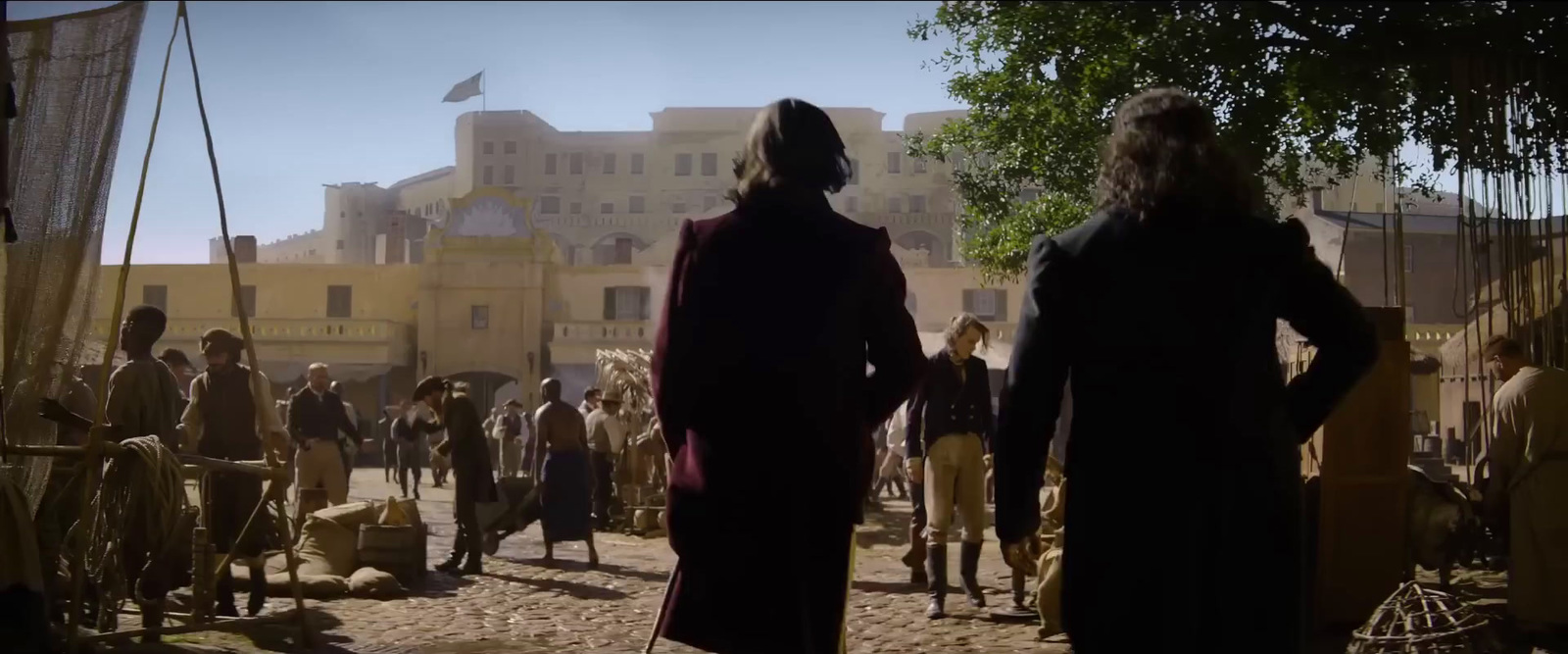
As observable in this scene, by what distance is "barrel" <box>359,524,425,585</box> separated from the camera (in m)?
10.7

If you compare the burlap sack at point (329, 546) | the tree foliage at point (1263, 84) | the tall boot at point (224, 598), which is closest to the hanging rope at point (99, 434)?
the tall boot at point (224, 598)

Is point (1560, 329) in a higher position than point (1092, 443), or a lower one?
higher

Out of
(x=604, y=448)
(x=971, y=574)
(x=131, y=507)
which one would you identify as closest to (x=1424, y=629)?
(x=971, y=574)

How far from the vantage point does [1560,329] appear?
10414 mm

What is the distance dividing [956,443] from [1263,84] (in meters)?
5.26

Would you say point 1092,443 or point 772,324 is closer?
point 1092,443

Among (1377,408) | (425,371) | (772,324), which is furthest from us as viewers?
(425,371)

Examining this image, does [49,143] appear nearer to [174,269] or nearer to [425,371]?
[425,371]

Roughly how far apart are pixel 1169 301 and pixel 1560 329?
8.72 meters

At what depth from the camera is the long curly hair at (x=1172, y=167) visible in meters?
3.09

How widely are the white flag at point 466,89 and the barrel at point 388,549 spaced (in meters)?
60.0

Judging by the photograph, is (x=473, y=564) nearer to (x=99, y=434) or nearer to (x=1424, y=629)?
(x=99, y=434)

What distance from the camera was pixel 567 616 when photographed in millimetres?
9367

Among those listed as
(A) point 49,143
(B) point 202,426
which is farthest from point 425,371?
(A) point 49,143
